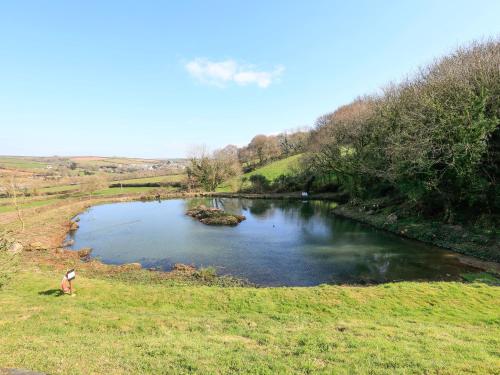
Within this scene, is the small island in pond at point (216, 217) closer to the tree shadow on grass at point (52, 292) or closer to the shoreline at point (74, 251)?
the shoreline at point (74, 251)

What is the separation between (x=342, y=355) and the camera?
8.02m

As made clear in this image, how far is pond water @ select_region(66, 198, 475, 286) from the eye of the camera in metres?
20.4

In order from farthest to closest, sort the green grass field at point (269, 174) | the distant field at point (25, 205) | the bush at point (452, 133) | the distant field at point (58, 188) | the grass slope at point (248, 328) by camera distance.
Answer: the green grass field at point (269, 174)
the distant field at point (58, 188)
the distant field at point (25, 205)
the bush at point (452, 133)
the grass slope at point (248, 328)

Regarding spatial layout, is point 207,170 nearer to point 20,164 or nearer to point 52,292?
point 52,292

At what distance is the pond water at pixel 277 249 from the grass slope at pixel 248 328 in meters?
4.41

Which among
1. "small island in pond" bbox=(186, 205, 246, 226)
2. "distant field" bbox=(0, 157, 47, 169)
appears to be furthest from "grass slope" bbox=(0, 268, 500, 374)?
"distant field" bbox=(0, 157, 47, 169)

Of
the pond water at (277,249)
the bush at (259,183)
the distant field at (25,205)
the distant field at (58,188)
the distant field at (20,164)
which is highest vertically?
the distant field at (20,164)

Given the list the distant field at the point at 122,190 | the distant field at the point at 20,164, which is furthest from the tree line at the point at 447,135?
the distant field at the point at 20,164

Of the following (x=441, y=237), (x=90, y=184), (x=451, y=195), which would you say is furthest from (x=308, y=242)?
(x=90, y=184)

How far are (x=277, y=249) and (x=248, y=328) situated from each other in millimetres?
15467

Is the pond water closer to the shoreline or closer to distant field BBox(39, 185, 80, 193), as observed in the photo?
the shoreline

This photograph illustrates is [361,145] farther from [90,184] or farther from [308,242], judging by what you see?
[90,184]

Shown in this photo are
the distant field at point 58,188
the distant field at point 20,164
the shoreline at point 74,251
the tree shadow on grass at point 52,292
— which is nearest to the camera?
the tree shadow on grass at point 52,292

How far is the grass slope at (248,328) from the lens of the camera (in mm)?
7531
